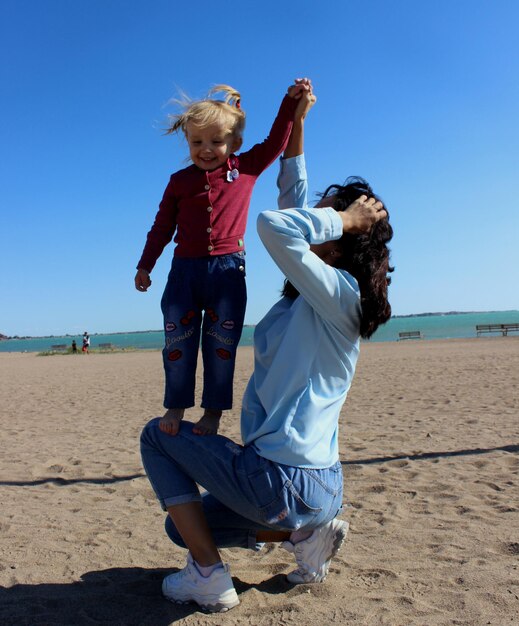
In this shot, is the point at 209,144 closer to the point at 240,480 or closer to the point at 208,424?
the point at 208,424

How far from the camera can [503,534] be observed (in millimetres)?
3336

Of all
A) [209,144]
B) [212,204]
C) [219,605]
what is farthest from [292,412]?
[209,144]

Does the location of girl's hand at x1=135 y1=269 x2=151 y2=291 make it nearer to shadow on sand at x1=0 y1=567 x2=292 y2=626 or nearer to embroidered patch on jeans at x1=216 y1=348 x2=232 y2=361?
embroidered patch on jeans at x1=216 y1=348 x2=232 y2=361

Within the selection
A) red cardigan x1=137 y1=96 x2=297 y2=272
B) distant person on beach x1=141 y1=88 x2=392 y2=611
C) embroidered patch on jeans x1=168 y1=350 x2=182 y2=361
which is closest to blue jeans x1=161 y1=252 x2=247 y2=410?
embroidered patch on jeans x1=168 y1=350 x2=182 y2=361

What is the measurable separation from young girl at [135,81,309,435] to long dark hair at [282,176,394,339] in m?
0.33

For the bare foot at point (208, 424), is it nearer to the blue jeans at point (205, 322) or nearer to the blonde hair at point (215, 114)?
the blue jeans at point (205, 322)

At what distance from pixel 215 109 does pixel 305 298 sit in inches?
41.8

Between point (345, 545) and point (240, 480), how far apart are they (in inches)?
54.6

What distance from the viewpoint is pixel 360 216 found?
7.79ft

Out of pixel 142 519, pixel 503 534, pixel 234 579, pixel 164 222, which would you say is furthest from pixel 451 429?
pixel 164 222

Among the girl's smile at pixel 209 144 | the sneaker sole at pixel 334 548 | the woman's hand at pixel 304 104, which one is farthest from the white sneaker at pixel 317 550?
the woman's hand at pixel 304 104

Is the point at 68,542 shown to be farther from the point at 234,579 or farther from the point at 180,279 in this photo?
the point at 180,279

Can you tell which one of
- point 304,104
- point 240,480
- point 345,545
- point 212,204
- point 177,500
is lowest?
point 345,545

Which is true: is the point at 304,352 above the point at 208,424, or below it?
above
